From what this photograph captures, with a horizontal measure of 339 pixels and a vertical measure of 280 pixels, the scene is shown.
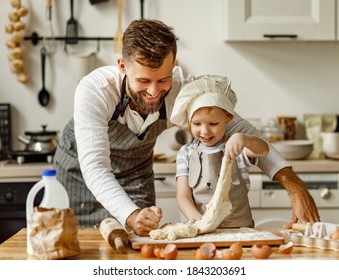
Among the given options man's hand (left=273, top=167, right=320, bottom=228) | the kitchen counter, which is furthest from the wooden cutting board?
the kitchen counter

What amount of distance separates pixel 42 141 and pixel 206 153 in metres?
1.47

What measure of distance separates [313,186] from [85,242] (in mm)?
1709

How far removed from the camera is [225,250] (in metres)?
1.48

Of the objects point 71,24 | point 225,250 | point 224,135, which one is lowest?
point 225,250

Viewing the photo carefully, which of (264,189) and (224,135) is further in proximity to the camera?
(264,189)

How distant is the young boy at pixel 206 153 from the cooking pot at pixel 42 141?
1.39 m

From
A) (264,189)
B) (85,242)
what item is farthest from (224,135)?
(264,189)

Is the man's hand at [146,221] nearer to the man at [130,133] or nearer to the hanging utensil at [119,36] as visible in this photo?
the man at [130,133]

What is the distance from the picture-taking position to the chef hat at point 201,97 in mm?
1830

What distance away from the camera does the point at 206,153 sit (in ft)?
6.44

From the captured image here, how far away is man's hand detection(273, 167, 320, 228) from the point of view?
6.23ft

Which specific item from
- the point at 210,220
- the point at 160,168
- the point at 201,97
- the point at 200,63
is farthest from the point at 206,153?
the point at 200,63

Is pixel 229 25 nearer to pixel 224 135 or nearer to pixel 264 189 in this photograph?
pixel 264 189

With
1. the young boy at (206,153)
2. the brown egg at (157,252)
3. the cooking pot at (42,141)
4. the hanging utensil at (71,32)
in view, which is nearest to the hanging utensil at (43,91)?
the hanging utensil at (71,32)
